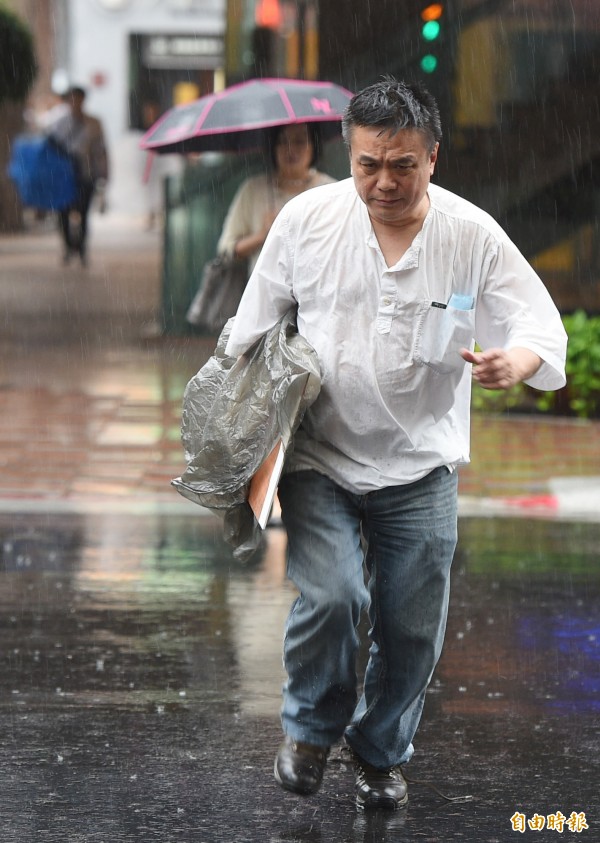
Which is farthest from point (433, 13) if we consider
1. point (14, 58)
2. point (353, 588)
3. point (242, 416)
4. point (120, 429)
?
point (353, 588)

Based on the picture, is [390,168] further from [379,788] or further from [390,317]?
[379,788]

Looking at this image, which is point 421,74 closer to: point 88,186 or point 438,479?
point 88,186

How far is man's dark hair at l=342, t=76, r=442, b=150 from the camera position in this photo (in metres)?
3.84

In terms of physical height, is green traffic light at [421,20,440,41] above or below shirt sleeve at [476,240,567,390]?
above

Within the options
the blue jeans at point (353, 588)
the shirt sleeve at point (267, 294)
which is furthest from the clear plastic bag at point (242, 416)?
the blue jeans at point (353, 588)

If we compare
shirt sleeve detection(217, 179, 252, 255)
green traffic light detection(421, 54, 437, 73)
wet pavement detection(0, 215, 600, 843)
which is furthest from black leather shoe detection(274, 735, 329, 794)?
green traffic light detection(421, 54, 437, 73)

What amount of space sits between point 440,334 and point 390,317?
5.4 inches

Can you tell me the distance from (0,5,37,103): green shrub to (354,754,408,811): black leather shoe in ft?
56.5

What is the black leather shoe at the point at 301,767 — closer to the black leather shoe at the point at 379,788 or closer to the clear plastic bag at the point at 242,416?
the black leather shoe at the point at 379,788

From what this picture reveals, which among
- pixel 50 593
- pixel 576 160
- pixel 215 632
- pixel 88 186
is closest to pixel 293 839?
pixel 215 632

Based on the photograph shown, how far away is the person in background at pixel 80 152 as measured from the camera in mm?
20062

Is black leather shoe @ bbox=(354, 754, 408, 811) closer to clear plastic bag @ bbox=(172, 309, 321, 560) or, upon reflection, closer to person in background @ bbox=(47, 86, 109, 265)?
clear plastic bag @ bbox=(172, 309, 321, 560)

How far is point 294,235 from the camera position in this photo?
411 centimetres

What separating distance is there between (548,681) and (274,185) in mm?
3284
